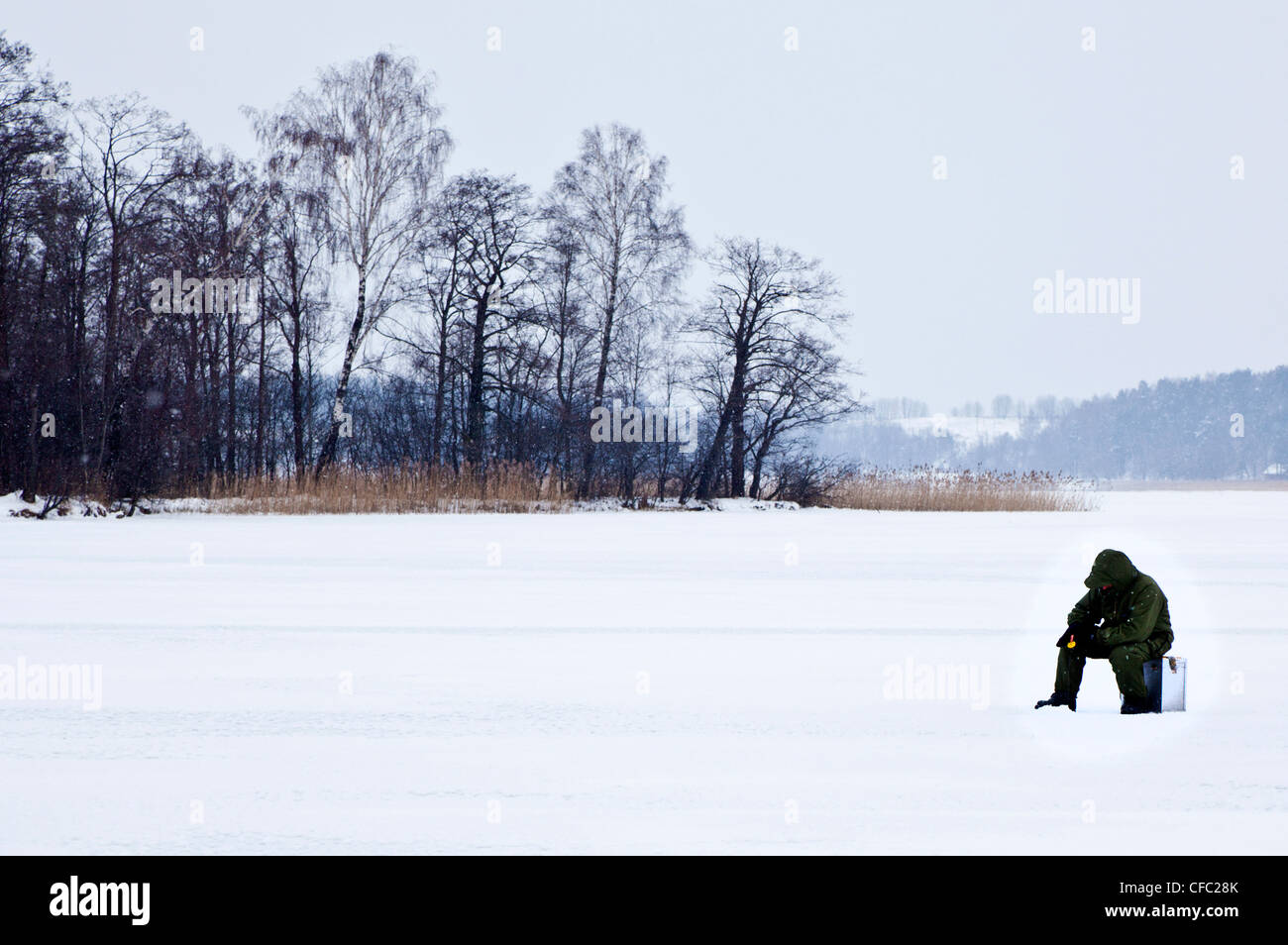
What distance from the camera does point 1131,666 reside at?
5.76 metres

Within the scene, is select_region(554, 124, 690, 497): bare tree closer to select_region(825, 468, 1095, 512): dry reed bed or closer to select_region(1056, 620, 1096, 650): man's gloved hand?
select_region(825, 468, 1095, 512): dry reed bed

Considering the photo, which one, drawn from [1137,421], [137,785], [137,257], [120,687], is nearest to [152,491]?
[137,257]

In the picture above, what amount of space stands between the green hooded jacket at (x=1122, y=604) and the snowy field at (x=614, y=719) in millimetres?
415

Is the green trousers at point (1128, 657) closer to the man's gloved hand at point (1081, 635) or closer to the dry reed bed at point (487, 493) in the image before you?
the man's gloved hand at point (1081, 635)

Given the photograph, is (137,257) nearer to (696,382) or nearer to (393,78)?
(393,78)

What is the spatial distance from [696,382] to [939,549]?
1885 centimetres

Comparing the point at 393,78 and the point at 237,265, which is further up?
the point at 393,78

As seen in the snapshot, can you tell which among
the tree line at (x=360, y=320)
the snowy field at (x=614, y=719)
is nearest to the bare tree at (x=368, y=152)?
the tree line at (x=360, y=320)

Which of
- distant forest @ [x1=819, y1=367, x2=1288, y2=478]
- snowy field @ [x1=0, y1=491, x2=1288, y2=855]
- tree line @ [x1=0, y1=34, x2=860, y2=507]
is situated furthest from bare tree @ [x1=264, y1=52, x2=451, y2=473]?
distant forest @ [x1=819, y1=367, x2=1288, y2=478]

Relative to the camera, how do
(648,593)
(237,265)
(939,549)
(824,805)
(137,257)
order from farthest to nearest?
(237,265) < (137,257) < (939,549) < (648,593) < (824,805)

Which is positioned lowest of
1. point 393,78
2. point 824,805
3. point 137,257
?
point 824,805

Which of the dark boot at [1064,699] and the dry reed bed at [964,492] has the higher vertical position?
the dry reed bed at [964,492]

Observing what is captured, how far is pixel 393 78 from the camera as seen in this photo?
29.7 metres

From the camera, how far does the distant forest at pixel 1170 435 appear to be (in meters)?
112
